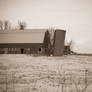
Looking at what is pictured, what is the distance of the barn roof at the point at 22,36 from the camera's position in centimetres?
663

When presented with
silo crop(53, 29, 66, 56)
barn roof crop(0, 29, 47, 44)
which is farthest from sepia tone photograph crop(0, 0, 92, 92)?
silo crop(53, 29, 66, 56)

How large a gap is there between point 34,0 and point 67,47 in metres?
3.39

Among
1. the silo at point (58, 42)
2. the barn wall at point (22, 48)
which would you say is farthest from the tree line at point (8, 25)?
the silo at point (58, 42)

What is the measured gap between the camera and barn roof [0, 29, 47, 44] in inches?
261

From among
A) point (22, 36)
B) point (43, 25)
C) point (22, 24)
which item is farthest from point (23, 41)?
point (43, 25)

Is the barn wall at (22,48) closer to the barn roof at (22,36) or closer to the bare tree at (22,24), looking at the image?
the barn roof at (22,36)

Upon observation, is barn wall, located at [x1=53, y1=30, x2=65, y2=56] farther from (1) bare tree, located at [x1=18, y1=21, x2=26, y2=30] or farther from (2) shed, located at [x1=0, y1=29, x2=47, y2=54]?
(1) bare tree, located at [x1=18, y1=21, x2=26, y2=30]

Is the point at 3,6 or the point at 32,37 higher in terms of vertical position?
the point at 3,6

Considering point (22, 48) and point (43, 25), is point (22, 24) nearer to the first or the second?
point (43, 25)

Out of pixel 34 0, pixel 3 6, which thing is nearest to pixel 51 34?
pixel 34 0

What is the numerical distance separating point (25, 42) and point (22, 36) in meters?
0.43

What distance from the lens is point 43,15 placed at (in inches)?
288

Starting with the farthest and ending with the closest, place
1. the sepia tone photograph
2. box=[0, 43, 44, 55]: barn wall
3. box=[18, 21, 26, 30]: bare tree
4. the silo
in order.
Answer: box=[18, 21, 26, 30]: bare tree
the sepia tone photograph
box=[0, 43, 44, 55]: barn wall
the silo

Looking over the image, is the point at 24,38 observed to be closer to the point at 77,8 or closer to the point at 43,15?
the point at 43,15
